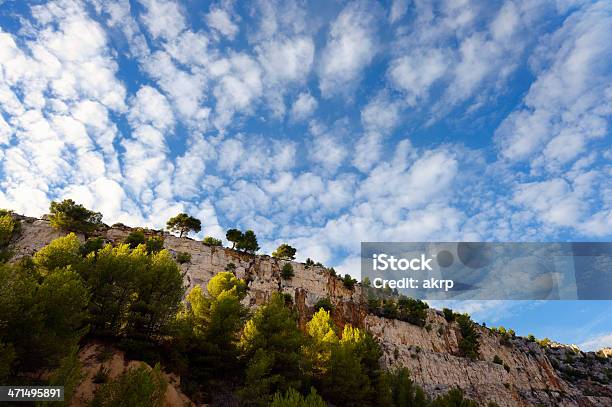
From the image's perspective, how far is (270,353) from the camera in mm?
31531

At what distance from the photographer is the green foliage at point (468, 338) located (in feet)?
240

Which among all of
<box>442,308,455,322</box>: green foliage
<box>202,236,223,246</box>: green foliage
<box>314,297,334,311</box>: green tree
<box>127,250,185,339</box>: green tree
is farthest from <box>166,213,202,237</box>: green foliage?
<box>442,308,455,322</box>: green foliage

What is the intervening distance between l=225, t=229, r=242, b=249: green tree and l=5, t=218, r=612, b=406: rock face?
4566mm

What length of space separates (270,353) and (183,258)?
32.2 metres

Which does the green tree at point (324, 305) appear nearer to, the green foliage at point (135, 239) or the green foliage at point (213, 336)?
the green foliage at point (135, 239)

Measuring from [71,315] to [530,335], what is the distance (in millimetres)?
108789

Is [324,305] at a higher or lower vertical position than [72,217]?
lower

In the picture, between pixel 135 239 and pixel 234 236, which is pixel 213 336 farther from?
pixel 234 236

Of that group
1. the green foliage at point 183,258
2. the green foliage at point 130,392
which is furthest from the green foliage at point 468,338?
the green foliage at point 130,392

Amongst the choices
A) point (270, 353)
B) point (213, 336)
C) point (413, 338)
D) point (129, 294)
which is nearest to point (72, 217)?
point (129, 294)

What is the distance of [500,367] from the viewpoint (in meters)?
73.0

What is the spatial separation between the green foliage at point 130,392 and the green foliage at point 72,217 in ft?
145

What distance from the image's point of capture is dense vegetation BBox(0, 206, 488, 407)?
20.7m

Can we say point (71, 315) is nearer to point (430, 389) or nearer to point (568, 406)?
point (430, 389)
